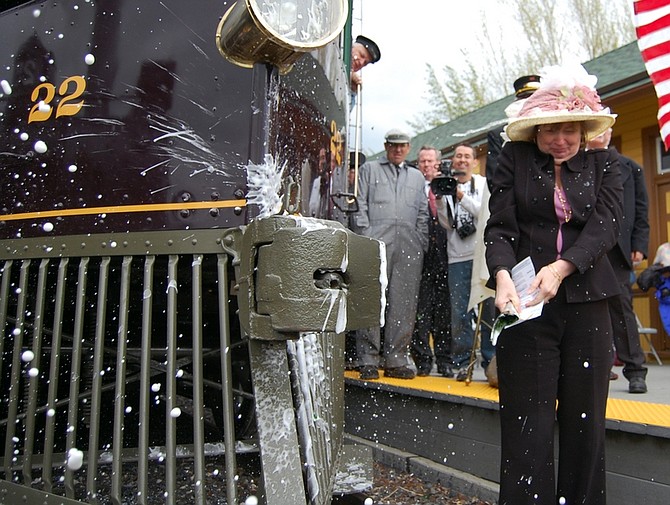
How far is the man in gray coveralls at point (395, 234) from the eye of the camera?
4.87m

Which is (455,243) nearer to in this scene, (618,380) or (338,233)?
(618,380)

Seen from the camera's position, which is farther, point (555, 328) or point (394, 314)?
point (394, 314)

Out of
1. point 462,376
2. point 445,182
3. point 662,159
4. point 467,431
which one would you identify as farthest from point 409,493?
point 662,159

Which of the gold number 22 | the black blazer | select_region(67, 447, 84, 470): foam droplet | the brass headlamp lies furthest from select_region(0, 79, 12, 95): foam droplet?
the black blazer

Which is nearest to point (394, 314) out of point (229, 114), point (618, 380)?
point (618, 380)

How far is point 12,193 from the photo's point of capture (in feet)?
8.39

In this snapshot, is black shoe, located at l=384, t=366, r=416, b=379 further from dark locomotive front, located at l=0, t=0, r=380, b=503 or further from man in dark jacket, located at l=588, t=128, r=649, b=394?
dark locomotive front, located at l=0, t=0, r=380, b=503

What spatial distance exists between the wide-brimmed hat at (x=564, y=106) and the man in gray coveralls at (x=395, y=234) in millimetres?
2229

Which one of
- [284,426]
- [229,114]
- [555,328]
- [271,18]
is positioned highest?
[271,18]

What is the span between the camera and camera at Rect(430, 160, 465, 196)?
4879mm

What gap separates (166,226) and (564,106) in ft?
5.28

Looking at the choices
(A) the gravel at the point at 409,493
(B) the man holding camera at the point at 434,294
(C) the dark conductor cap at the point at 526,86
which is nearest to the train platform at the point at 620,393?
(B) the man holding camera at the point at 434,294

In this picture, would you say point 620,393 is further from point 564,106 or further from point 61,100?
point 61,100

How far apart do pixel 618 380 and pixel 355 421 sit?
2021mm
